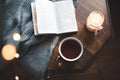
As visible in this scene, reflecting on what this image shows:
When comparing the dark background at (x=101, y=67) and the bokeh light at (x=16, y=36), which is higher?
the bokeh light at (x=16, y=36)

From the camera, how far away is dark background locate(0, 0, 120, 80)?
3.51 ft

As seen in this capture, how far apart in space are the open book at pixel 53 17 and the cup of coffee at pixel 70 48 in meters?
0.05

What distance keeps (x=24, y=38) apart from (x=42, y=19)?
0.38 feet

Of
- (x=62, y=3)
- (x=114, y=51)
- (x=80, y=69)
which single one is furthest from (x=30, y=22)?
(x=114, y=51)

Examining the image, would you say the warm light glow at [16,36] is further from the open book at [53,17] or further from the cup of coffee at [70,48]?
the cup of coffee at [70,48]

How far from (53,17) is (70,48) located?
15cm

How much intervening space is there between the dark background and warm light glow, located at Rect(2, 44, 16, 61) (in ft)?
0.10

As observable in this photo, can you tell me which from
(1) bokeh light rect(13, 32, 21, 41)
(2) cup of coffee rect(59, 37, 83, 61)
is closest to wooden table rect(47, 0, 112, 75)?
(2) cup of coffee rect(59, 37, 83, 61)

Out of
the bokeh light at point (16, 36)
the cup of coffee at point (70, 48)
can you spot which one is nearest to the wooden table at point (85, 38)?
the cup of coffee at point (70, 48)

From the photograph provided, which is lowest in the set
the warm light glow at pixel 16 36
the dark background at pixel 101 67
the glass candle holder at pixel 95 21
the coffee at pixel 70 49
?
the dark background at pixel 101 67

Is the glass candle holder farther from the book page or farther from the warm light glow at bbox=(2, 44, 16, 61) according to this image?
the warm light glow at bbox=(2, 44, 16, 61)

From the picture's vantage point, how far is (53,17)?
1.01 meters

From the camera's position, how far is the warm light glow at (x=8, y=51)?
1.02 m

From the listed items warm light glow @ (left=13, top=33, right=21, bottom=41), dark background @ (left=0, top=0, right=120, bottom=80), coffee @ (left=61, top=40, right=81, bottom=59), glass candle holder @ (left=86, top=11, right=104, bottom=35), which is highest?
A: glass candle holder @ (left=86, top=11, right=104, bottom=35)
